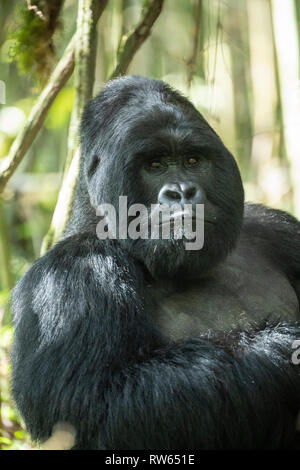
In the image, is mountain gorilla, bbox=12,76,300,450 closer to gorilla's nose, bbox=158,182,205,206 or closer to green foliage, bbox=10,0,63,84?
gorilla's nose, bbox=158,182,205,206

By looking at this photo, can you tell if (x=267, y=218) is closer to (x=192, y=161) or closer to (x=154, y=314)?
(x=192, y=161)

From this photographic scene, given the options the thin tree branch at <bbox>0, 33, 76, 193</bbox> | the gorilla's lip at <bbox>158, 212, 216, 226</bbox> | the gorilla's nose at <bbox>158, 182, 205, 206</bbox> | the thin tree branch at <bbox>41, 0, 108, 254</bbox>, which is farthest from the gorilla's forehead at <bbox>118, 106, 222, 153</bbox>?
the thin tree branch at <bbox>0, 33, 76, 193</bbox>

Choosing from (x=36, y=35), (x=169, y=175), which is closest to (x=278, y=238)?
(x=169, y=175)

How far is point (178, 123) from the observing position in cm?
408

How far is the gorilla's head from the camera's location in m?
3.87

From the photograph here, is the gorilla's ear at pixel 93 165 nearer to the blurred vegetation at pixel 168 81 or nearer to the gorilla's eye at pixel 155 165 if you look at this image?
the gorilla's eye at pixel 155 165

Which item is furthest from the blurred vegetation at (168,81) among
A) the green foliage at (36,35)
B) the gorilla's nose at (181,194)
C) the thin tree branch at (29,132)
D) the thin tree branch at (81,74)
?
the gorilla's nose at (181,194)

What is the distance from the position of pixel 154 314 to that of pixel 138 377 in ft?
1.75

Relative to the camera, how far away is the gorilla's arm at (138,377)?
3.48 metres

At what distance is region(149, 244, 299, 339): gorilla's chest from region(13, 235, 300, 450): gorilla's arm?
0.32 metres

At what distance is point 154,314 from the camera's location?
400 cm
